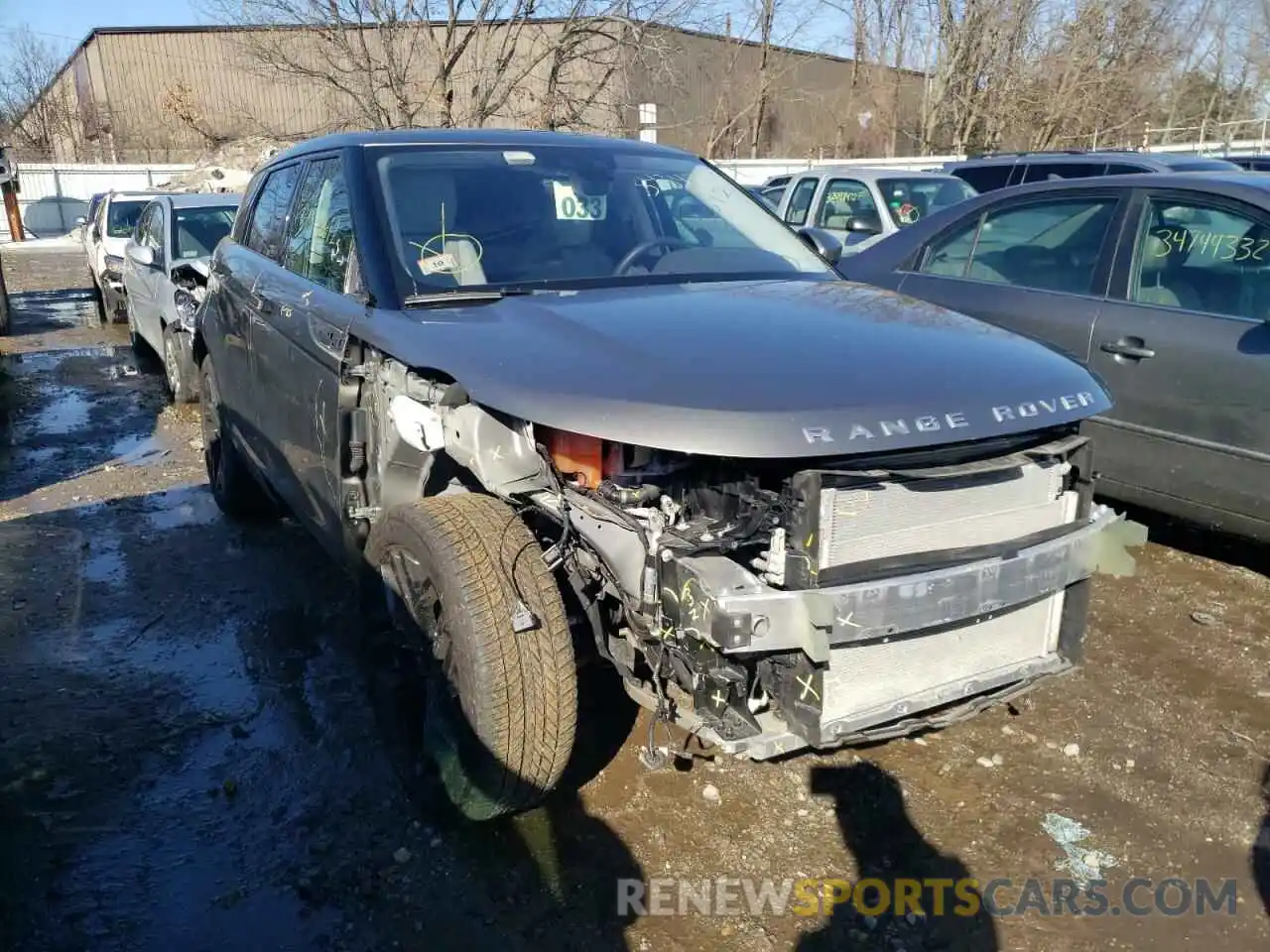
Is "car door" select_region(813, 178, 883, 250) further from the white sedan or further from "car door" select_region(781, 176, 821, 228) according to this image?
the white sedan

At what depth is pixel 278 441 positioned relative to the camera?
397 centimetres

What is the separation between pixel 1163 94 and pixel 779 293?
32345 mm

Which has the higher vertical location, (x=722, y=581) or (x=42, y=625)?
(x=722, y=581)

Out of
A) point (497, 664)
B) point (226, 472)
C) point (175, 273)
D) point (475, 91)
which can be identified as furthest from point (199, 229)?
point (475, 91)

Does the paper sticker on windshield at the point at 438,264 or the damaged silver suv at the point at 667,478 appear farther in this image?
the paper sticker on windshield at the point at 438,264

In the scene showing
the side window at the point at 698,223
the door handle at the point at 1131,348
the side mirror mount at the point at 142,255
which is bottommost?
the door handle at the point at 1131,348

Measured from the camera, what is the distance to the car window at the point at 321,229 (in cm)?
339

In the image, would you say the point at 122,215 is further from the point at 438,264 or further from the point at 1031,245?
the point at 1031,245

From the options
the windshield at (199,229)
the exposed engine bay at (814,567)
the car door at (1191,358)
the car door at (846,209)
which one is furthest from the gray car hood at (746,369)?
the car door at (846,209)

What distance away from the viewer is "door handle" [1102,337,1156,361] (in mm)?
4301

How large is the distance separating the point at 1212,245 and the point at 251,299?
4251mm

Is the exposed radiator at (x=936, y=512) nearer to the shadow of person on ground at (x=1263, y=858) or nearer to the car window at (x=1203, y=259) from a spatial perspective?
the shadow of person on ground at (x=1263, y=858)

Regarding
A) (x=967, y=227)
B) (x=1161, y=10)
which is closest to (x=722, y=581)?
(x=967, y=227)

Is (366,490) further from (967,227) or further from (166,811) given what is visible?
(967,227)
